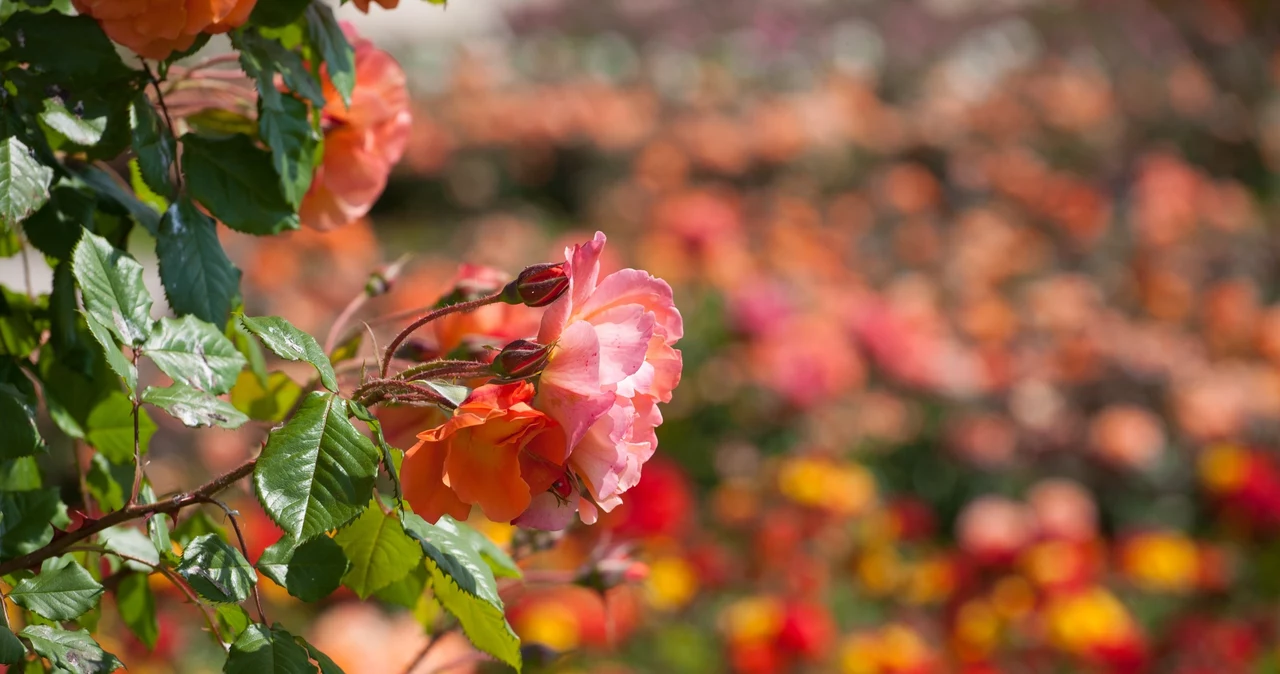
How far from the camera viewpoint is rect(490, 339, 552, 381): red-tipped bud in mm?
388

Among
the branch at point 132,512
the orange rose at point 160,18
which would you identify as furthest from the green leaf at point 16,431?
the orange rose at point 160,18

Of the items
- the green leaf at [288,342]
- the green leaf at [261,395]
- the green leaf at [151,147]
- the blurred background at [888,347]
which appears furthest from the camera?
the blurred background at [888,347]

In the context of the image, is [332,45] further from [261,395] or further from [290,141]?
[261,395]

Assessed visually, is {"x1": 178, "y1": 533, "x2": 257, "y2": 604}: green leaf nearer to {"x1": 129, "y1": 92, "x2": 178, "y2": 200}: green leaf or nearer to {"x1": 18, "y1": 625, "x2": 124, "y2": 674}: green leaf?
{"x1": 18, "y1": 625, "x2": 124, "y2": 674}: green leaf

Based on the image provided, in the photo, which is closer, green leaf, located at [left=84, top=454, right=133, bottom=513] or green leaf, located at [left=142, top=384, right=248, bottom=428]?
green leaf, located at [left=142, top=384, right=248, bottom=428]

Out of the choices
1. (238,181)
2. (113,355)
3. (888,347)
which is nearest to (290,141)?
(238,181)

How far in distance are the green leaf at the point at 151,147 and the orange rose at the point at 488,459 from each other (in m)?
0.16

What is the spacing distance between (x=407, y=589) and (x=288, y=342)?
185 mm

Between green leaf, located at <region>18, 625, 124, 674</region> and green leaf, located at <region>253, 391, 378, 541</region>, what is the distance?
94 millimetres

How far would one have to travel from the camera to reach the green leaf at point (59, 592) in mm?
411

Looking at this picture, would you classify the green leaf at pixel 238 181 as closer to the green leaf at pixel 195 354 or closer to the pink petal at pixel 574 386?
the green leaf at pixel 195 354

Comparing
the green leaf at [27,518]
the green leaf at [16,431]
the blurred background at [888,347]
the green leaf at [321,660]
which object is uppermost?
the green leaf at [16,431]

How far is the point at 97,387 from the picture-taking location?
525 mm

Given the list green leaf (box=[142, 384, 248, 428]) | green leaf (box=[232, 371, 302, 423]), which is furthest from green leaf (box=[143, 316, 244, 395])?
green leaf (box=[232, 371, 302, 423])
